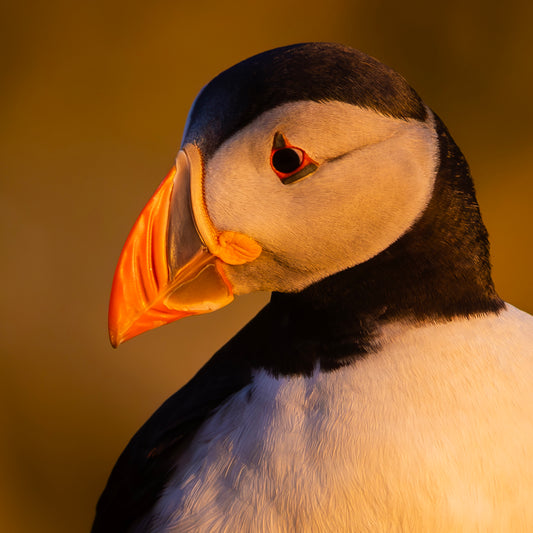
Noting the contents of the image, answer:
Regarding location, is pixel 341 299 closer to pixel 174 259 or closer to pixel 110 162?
pixel 174 259

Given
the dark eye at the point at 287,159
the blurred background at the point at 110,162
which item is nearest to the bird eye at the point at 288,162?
the dark eye at the point at 287,159

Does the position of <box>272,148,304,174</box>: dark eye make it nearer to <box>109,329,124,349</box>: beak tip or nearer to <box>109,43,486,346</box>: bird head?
Answer: <box>109,43,486,346</box>: bird head

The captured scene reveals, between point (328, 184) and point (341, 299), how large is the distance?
0.14 m

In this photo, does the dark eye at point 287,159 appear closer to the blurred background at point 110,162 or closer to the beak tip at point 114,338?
the beak tip at point 114,338

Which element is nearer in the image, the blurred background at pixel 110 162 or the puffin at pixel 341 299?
the puffin at pixel 341 299

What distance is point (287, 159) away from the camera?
758mm

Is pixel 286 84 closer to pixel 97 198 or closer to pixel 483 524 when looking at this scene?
pixel 483 524

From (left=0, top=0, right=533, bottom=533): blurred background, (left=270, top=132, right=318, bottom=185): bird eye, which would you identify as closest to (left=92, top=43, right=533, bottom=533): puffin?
(left=270, top=132, right=318, bottom=185): bird eye

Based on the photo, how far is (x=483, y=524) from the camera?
2.47 feet

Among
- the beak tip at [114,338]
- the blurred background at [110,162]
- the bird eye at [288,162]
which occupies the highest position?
the bird eye at [288,162]

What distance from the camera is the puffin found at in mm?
758

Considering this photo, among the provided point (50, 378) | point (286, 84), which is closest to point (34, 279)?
point (50, 378)

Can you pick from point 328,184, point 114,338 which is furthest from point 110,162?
point 328,184

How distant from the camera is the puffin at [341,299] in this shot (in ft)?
2.49
